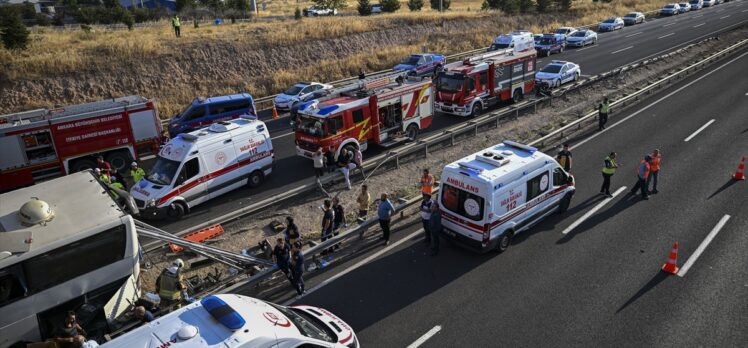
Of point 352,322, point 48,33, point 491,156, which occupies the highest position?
point 48,33

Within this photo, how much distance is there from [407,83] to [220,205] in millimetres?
10231

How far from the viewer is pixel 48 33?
37719 mm

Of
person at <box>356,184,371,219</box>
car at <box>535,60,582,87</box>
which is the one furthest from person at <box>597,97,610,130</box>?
person at <box>356,184,371,219</box>

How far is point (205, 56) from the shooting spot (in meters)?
35.2

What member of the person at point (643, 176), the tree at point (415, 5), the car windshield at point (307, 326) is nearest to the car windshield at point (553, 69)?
the person at point (643, 176)

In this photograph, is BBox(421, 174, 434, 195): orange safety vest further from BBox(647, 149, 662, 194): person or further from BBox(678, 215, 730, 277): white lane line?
BBox(647, 149, 662, 194): person

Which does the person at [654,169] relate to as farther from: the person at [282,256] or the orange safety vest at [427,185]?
the person at [282,256]

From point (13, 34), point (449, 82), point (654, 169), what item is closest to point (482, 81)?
point (449, 82)

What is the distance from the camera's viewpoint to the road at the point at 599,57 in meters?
17.5

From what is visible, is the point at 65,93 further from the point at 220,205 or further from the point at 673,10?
the point at 673,10

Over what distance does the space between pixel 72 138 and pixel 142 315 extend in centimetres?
1292

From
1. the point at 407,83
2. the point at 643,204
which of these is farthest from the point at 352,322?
the point at 407,83

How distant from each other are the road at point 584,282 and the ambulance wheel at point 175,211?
21.6 feet

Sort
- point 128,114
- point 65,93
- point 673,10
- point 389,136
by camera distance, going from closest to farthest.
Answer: point 128,114
point 389,136
point 65,93
point 673,10
